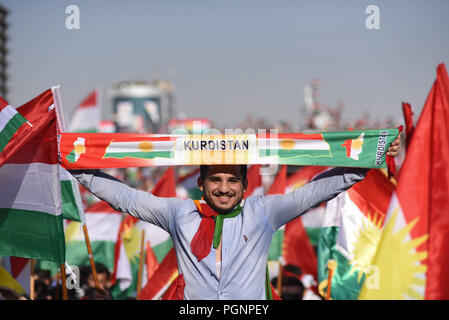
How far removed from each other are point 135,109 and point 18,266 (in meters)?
124

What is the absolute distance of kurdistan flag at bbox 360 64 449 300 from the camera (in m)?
2.79

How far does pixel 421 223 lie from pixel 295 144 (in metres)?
0.83

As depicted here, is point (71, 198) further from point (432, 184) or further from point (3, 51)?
point (3, 51)

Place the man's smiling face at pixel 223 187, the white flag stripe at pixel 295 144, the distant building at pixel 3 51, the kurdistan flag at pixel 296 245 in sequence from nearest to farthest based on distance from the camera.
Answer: the man's smiling face at pixel 223 187 < the white flag stripe at pixel 295 144 < the kurdistan flag at pixel 296 245 < the distant building at pixel 3 51

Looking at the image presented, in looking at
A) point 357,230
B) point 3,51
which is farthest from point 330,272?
point 3,51

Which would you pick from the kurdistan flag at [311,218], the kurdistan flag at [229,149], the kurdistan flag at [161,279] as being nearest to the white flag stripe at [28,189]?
the kurdistan flag at [229,149]

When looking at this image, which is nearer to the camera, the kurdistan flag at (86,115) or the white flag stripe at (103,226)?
the white flag stripe at (103,226)

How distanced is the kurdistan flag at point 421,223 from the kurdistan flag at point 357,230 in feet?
6.15

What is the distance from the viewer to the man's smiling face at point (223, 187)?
292 centimetres

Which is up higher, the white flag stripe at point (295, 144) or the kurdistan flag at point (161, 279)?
the white flag stripe at point (295, 144)

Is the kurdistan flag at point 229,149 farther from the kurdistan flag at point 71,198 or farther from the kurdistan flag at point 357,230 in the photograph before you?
the kurdistan flag at point 357,230

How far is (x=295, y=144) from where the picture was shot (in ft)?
10.1

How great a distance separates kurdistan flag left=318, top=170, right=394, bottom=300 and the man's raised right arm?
2.55 metres
